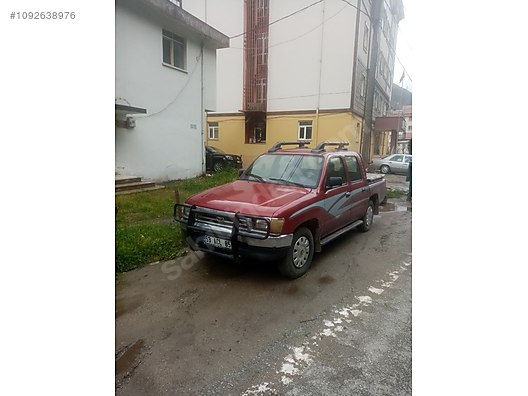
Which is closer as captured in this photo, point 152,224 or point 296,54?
point 296,54

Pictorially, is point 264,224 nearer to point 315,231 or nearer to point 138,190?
point 315,231

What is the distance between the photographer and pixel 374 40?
157 cm

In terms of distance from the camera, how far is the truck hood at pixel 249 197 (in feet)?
7.03

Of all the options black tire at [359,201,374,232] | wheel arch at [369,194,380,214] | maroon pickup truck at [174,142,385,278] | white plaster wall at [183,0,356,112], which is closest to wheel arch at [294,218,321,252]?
maroon pickup truck at [174,142,385,278]

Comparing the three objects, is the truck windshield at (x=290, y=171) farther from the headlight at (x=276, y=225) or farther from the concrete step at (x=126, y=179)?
the concrete step at (x=126, y=179)

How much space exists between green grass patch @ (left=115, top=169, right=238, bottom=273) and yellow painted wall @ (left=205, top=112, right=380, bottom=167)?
1.35 feet

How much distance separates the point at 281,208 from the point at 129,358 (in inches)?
52.4

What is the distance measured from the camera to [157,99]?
1719mm

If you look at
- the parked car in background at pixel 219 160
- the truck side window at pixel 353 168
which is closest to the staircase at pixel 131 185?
the parked car in background at pixel 219 160

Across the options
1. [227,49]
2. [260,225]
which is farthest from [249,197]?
[227,49]

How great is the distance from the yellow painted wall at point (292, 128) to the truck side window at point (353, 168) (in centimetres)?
59

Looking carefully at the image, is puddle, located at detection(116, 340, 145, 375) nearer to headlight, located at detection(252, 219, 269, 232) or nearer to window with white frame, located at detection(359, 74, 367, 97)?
headlight, located at detection(252, 219, 269, 232)

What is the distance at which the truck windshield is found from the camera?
8.30 ft
